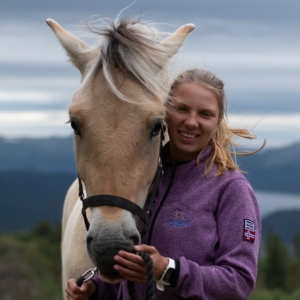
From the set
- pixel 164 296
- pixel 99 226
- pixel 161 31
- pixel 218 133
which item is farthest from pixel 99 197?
pixel 161 31

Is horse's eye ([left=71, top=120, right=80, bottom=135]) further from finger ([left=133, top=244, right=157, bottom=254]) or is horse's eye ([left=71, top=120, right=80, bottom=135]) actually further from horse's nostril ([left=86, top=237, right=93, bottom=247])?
finger ([left=133, top=244, right=157, bottom=254])

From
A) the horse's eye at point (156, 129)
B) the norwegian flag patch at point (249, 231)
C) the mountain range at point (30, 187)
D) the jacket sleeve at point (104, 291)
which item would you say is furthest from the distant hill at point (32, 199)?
the norwegian flag patch at point (249, 231)

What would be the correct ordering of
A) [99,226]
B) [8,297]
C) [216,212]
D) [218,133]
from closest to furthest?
[99,226]
[216,212]
[218,133]
[8,297]

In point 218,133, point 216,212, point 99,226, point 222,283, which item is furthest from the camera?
point 218,133

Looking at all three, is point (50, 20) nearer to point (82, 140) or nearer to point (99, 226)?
point (82, 140)

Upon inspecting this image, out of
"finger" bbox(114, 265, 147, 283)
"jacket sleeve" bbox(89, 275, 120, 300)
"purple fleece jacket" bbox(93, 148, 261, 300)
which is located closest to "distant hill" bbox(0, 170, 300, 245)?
"jacket sleeve" bbox(89, 275, 120, 300)

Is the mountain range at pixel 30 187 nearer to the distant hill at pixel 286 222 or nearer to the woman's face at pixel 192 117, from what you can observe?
the distant hill at pixel 286 222

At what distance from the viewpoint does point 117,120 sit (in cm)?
354

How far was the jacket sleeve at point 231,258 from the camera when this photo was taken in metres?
3.46

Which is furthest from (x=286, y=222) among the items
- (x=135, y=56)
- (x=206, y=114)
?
(x=135, y=56)

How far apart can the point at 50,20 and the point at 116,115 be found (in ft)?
3.77

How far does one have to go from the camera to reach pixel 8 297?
150ft

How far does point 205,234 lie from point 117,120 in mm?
820

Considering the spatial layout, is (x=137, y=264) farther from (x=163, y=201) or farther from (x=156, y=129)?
(x=156, y=129)
